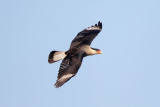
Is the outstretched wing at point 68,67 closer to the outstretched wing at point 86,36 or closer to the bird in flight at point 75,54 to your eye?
the bird in flight at point 75,54

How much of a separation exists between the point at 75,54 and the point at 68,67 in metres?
0.67

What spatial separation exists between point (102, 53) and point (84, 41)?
723 mm

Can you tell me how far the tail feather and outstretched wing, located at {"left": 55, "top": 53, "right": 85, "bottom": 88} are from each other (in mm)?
260

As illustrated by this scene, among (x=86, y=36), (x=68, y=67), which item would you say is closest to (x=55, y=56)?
(x=68, y=67)

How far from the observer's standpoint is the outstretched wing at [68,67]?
10.9m

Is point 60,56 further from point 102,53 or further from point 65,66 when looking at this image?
point 102,53

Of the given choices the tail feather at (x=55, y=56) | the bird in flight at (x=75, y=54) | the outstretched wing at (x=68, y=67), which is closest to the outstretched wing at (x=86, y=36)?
the bird in flight at (x=75, y=54)

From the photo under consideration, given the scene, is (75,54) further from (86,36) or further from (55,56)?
(86,36)

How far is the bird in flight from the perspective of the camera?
1110cm

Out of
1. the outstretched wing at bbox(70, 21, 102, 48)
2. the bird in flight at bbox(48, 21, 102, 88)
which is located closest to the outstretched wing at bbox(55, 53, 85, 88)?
the bird in flight at bbox(48, 21, 102, 88)

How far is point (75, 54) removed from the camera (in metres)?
11.9

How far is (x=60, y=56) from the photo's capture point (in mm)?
12023

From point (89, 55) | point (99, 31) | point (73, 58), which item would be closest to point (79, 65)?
point (73, 58)

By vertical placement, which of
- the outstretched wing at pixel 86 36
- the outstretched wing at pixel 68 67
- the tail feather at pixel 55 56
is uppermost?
the outstretched wing at pixel 86 36
